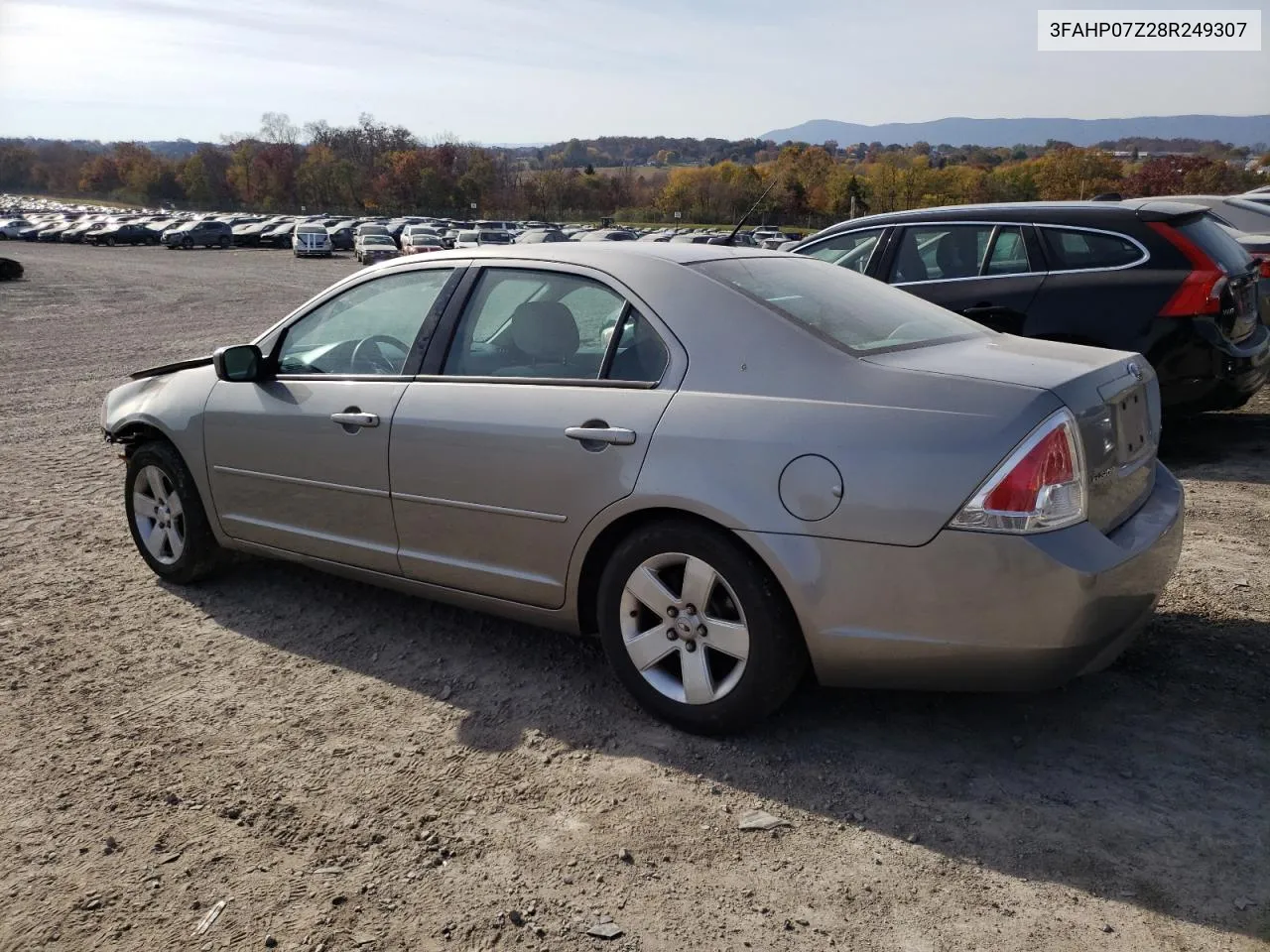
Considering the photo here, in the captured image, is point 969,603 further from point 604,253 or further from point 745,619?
point 604,253

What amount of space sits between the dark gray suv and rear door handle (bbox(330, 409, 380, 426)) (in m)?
60.0

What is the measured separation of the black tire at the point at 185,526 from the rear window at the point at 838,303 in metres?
2.79

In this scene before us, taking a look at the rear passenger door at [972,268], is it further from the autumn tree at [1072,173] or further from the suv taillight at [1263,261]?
the autumn tree at [1072,173]

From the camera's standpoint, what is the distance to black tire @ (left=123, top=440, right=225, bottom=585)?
5035 millimetres

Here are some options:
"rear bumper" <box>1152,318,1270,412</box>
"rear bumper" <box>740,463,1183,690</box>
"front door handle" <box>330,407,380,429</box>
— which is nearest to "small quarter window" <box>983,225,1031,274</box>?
"rear bumper" <box>1152,318,1270,412</box>

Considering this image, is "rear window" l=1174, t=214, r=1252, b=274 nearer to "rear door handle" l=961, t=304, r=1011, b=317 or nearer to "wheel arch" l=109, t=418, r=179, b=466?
"rear door handle" l=961, t=304, r=1011, b=317

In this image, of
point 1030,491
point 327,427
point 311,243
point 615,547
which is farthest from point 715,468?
point 311,243

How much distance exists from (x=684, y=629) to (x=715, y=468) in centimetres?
55

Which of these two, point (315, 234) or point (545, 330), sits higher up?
point (545, 330)

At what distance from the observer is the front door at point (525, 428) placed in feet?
11.7

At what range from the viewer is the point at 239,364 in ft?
15.3

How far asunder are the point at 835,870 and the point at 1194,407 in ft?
16.4

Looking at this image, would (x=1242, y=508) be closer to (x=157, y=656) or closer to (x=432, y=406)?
(x=432, y=406)

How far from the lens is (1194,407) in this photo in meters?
6.57
